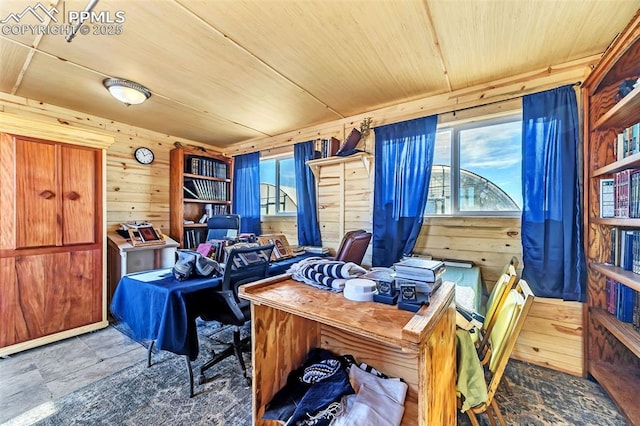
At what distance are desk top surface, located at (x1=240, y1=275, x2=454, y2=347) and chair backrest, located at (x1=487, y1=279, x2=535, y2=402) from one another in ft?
1.19


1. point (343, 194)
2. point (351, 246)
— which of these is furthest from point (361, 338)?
point (343, 194)

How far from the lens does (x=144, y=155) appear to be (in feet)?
12.0

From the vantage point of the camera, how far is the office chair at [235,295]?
73.9 inches

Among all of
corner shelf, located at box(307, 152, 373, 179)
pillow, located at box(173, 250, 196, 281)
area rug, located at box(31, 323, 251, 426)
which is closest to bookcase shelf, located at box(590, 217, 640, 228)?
corner shelf, located at box(307, 152, 373, 179)

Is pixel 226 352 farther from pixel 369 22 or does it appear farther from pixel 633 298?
pixel 633 298

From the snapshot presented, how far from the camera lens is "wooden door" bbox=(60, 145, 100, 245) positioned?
2539mm

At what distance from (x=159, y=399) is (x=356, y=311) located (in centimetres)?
169

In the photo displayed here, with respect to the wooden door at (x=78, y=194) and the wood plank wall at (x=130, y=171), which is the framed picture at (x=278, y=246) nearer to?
the wooden door at (x=78, y=194)

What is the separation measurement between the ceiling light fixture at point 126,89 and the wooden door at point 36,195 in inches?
31.9

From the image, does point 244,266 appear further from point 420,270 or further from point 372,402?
point 420,270

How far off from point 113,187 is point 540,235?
4647mm

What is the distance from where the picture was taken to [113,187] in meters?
3.39

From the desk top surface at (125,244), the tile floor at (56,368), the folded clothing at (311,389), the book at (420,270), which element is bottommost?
the tile floor at (56,368)

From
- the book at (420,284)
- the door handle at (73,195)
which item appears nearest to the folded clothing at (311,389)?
the book at (420,284)
